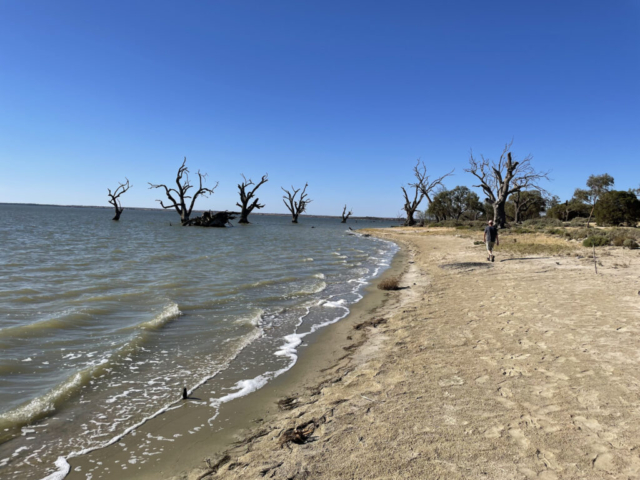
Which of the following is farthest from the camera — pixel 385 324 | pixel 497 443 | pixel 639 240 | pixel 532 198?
pixel 532 198

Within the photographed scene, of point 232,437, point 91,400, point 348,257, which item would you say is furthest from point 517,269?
point 91,400

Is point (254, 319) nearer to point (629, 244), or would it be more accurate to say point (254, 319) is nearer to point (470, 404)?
point (470, 404)

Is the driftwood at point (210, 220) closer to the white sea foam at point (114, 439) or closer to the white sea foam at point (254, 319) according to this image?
the white sea foam at point (254, 319)

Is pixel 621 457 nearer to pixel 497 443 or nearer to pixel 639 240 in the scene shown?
pixel 497 443

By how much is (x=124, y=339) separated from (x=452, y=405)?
5783 millimetres

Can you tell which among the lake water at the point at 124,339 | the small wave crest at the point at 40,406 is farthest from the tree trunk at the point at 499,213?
the small wave crest at the point at 40,406

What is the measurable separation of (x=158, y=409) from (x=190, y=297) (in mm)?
6026

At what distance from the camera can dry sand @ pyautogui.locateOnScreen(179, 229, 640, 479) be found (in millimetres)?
2943

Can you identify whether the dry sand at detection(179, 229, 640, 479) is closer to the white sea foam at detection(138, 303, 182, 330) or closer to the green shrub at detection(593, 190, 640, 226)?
the white sea foam at detection(138, 303, 182, 330)

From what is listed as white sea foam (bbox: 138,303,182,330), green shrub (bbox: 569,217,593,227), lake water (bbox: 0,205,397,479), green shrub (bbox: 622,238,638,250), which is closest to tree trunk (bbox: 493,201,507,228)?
green shrub (bbox: 569,217,593,227)

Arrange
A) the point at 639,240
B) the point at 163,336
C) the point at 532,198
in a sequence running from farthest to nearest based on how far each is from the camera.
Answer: the point at 532,198
the point at 639,240
the point at 163,336

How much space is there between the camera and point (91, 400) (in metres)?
4.61

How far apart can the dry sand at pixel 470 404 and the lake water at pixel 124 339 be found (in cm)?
123

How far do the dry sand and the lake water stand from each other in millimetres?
1227
